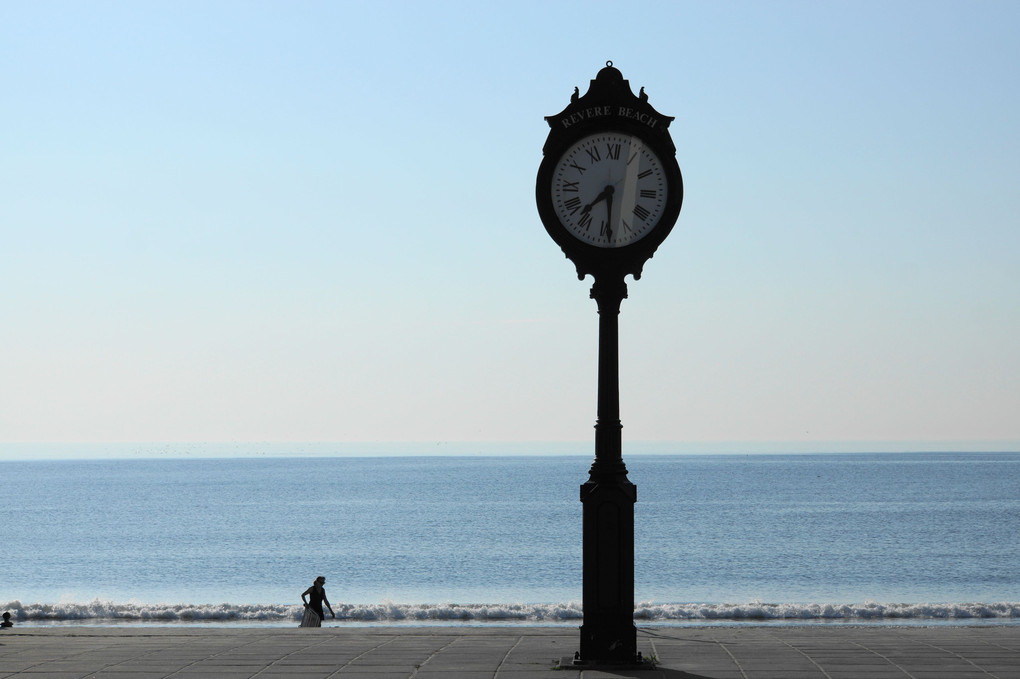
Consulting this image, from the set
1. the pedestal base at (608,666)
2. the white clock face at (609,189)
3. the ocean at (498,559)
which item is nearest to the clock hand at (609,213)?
the white clock face at (609,189)

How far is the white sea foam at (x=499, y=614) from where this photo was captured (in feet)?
94.5

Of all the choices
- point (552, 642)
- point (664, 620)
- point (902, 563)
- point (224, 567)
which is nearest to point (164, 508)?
point (224, 567)

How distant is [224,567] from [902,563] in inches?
1357

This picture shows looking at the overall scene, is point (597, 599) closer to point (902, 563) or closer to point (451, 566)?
point (451, 566)

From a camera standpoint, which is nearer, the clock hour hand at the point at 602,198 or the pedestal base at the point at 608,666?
the pedestal base at the point at 608,666

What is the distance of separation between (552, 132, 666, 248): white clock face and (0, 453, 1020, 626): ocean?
1930cm

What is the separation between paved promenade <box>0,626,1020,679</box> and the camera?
8.95 m

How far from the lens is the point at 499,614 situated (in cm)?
3067

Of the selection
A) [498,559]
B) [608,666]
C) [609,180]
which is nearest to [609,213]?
[609,180]

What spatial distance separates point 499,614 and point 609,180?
2256cm

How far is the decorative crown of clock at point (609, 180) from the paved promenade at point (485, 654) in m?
3.36

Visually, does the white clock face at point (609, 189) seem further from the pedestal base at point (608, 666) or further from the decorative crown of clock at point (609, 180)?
the pedestal base at point (608, 666)

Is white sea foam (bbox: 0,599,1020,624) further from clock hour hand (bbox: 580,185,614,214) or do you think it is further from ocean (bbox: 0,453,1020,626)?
clock hour hand (bbox: 580,185,614,214)

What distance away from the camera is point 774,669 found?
9.02 m
